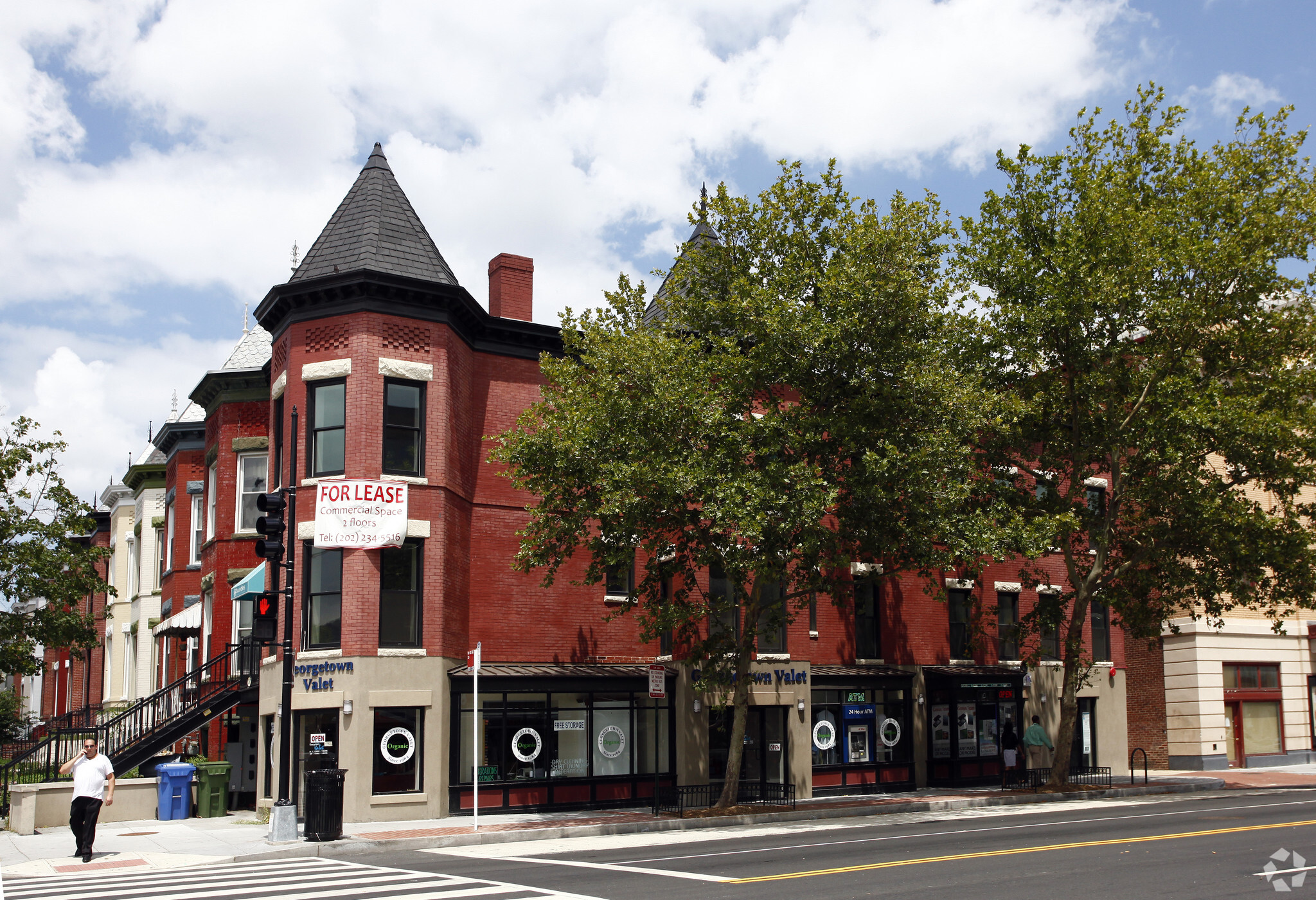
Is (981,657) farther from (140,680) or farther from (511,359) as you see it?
(140,680)

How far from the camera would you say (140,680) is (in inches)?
1513

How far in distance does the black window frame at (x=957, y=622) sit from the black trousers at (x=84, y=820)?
23.5m

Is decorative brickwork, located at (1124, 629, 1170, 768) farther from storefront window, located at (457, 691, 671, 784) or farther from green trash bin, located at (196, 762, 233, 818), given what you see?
green trash bin, located at (196, 762, 233, 818)

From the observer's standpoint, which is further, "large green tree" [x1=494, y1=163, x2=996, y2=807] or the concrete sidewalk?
"large green tree" [x1=494, y1=163, x2=996, y2=807]

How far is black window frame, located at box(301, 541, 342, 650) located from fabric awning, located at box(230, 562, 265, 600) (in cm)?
190

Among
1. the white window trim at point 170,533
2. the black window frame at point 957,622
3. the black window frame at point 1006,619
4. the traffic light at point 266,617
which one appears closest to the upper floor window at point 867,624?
the black window frame at point 957,622

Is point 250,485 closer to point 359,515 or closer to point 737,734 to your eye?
point 359,515

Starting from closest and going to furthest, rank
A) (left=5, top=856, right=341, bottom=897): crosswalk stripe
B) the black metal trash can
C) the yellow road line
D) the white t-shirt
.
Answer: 1. the yellow road line
2. (left=5, top=856, right=341, bottom=897): crosswalk stripe
3. the white t-shirt
4. the black metal trash can

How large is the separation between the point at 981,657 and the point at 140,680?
27454 mm

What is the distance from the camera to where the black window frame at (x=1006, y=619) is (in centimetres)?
3484

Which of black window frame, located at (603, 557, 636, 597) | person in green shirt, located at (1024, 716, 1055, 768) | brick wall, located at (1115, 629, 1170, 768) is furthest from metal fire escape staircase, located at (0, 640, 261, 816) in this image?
brick wall, located at (1115, 629, 1170, 768)

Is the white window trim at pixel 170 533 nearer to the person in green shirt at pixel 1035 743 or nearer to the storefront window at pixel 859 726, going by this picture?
the storefront window at pixel 859 726

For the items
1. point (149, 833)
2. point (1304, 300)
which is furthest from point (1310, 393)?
point (149, 833)

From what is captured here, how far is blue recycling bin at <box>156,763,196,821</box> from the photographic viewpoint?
23.9 m
